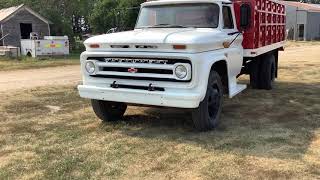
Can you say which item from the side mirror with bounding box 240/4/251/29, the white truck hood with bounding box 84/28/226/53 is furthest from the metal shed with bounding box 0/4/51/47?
the white truck hood with bounding box 84/28/226/53

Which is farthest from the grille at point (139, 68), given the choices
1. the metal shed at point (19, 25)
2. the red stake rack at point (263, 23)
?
the metal shed at point (19, 25)

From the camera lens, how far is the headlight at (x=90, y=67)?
7227 mm

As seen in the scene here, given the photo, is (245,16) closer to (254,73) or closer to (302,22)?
(254,73)

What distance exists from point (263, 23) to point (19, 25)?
26.8m

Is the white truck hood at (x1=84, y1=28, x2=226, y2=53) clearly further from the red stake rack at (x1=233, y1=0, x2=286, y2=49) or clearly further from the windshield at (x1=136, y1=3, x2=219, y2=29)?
the red stake rack at (x1=233, y1=0, x2=286, y2=49)

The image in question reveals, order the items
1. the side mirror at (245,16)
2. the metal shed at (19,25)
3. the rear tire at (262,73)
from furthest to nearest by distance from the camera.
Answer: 1. the metal shed at (19,25)
2. the rear tire at (262,73)
3. the side mirror at (245,16)

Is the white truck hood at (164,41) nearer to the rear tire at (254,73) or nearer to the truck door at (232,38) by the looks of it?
the truck door at (232,38)

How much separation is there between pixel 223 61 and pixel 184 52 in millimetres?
1427

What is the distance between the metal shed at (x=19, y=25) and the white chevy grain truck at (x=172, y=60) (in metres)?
26.5

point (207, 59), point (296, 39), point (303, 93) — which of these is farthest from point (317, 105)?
point (296, 39)

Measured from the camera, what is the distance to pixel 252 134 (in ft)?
23.3

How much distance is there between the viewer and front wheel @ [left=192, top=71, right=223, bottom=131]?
6.86m

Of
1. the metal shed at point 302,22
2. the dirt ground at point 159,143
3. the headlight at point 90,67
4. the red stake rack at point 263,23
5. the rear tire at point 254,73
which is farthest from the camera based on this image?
the metal shed at point 302,22

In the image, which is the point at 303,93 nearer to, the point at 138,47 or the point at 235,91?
the point at 235,91
